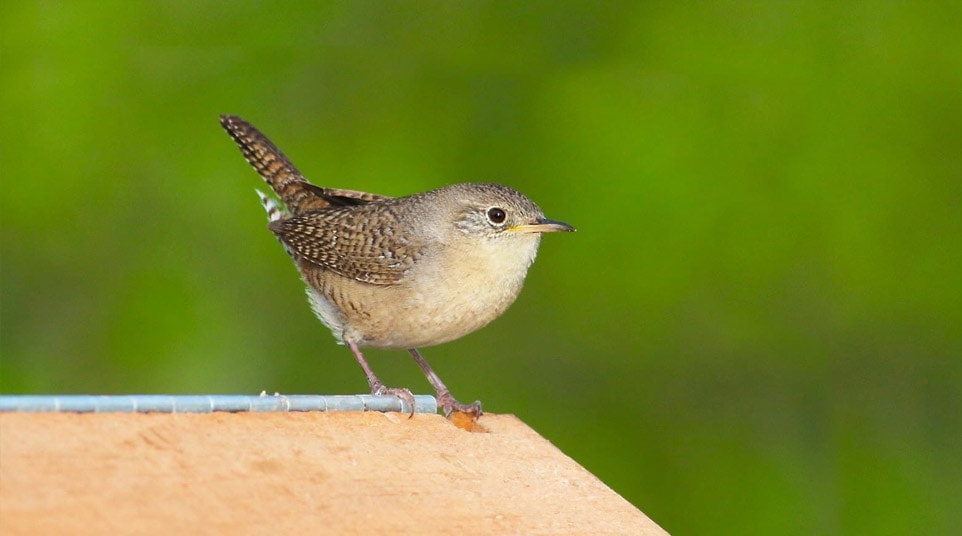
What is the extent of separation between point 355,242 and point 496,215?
0.53 metres

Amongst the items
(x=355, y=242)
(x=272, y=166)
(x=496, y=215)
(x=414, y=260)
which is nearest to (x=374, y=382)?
(x=414, y=260)

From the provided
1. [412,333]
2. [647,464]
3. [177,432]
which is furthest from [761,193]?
[177,432]

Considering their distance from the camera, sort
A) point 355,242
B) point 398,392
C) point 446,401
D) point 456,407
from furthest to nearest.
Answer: point 355,242
point 446,401
point 398,392
point 456,407

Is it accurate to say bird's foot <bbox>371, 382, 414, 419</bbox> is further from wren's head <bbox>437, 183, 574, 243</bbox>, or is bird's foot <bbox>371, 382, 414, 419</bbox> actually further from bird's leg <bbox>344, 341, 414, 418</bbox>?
wren's head <bbox>437, 183, 574, 243</bbox>

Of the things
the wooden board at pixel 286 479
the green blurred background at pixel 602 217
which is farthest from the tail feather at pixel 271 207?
the wooden board at pixel 286 479

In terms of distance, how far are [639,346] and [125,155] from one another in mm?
2140

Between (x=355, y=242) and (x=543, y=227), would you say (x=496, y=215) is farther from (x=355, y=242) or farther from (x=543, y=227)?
(x=355, y=242)

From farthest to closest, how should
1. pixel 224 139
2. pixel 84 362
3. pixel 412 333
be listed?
1. pixel 224 139
2. pixel 84 362
3. pixel 412 333

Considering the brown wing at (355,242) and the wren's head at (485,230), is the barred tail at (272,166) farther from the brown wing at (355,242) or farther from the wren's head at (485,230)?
the wren's head at (485,230)

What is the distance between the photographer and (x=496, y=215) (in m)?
5.44

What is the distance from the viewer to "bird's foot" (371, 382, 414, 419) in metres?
3.53

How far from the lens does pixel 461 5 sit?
645cm

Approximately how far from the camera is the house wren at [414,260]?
5164 mm

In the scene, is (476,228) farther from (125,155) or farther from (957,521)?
(957,521)
